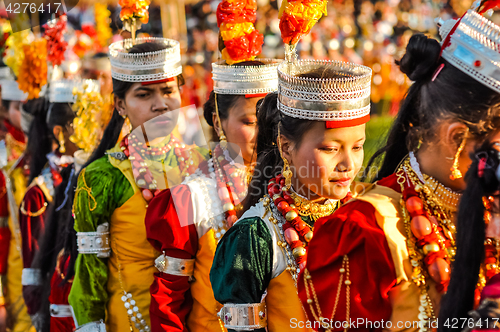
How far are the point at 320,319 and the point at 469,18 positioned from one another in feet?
3.24

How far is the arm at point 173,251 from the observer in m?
2.32

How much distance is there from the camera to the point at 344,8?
13.8 m

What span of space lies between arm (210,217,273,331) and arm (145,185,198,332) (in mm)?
522

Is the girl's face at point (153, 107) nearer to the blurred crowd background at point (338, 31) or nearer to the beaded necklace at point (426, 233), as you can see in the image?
the beaded necklace at point (426, 233)

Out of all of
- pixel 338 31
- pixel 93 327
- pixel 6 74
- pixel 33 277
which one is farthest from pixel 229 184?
pixel 338 31

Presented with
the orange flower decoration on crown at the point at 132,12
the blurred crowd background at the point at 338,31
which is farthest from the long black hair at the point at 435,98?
the blurred crowd background at the point at 338,31

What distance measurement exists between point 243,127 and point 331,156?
89 cm

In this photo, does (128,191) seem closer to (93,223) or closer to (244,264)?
(93,223)

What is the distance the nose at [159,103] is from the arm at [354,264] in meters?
1.66

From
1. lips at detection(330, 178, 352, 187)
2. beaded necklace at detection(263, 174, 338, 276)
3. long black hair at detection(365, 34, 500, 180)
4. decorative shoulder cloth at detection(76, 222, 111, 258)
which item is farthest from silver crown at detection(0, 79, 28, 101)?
long black hair at detection(365, 34, 500, 180)

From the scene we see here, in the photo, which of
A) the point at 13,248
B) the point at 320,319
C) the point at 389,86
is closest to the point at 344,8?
the point at 389,86

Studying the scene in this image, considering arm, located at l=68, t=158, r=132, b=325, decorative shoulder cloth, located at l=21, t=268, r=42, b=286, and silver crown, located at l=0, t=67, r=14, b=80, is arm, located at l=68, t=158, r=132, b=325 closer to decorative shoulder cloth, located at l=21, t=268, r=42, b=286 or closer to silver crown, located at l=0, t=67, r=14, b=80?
decorative shoulder cloth, located at l=21, t=268, r=42, b=286

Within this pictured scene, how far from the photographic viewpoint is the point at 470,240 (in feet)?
4.34

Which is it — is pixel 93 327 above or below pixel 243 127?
below
